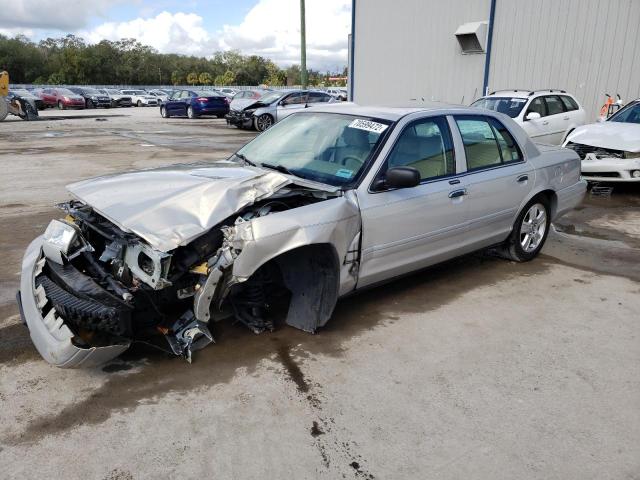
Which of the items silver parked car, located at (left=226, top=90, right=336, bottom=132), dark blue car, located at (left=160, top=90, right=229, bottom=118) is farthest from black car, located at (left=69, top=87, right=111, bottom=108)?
silver parked car, located at (left=226, top=90, right=336, bottom=132)

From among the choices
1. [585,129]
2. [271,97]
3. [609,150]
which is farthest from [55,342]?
[271,97]

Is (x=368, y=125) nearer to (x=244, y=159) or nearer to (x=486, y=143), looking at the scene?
(x=244, y=159)

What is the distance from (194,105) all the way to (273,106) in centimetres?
1059

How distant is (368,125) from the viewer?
421 centimetres

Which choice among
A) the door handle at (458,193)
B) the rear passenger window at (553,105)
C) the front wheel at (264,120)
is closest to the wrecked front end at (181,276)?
the door handle at (458,193)

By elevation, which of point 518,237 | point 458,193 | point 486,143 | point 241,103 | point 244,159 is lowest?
point 518,237

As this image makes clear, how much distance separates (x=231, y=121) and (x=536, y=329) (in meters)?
19.7

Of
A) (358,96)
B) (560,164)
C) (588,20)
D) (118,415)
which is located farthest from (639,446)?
(358,96)

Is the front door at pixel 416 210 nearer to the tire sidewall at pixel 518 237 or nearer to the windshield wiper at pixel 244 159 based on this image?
the tire sidewall at pixel 518 237

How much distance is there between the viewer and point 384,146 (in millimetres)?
4020

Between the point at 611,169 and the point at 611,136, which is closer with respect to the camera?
the point at 611,169

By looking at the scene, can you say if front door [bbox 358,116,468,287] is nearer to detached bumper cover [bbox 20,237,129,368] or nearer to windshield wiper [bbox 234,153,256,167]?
windshield wiper [bbox 234,153,256,167]

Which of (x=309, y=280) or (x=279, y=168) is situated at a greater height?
(x=279, y=168)

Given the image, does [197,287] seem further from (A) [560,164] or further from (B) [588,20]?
(B) [588,20]
